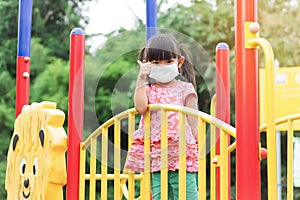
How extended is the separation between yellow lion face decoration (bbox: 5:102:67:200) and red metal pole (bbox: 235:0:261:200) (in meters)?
1.02

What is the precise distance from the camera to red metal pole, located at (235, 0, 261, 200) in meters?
1.47

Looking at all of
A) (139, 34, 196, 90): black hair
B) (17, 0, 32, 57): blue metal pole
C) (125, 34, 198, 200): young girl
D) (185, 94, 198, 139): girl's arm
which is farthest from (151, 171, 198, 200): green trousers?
(17, 0, 32, 57): blue metal pole

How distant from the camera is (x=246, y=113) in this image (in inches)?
58.6

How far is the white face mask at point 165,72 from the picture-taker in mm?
1826

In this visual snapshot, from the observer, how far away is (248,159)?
1469 mm

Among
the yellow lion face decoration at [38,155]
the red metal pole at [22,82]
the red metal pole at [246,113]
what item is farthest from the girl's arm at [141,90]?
the red metal pole at [22,82]

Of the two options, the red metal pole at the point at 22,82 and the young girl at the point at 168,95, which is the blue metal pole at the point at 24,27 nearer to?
the red metal pole at the point at 22,82

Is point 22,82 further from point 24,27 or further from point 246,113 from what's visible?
point 246,113

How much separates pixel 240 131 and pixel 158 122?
47 cm

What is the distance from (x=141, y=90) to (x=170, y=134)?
0.56 feet

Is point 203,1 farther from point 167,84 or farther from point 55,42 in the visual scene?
point 167,84

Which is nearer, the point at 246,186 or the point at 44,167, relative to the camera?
the point at 246,186

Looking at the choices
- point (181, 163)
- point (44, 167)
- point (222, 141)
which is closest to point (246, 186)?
point (222, 141)

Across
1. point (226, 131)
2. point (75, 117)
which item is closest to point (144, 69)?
point (226, 131)
